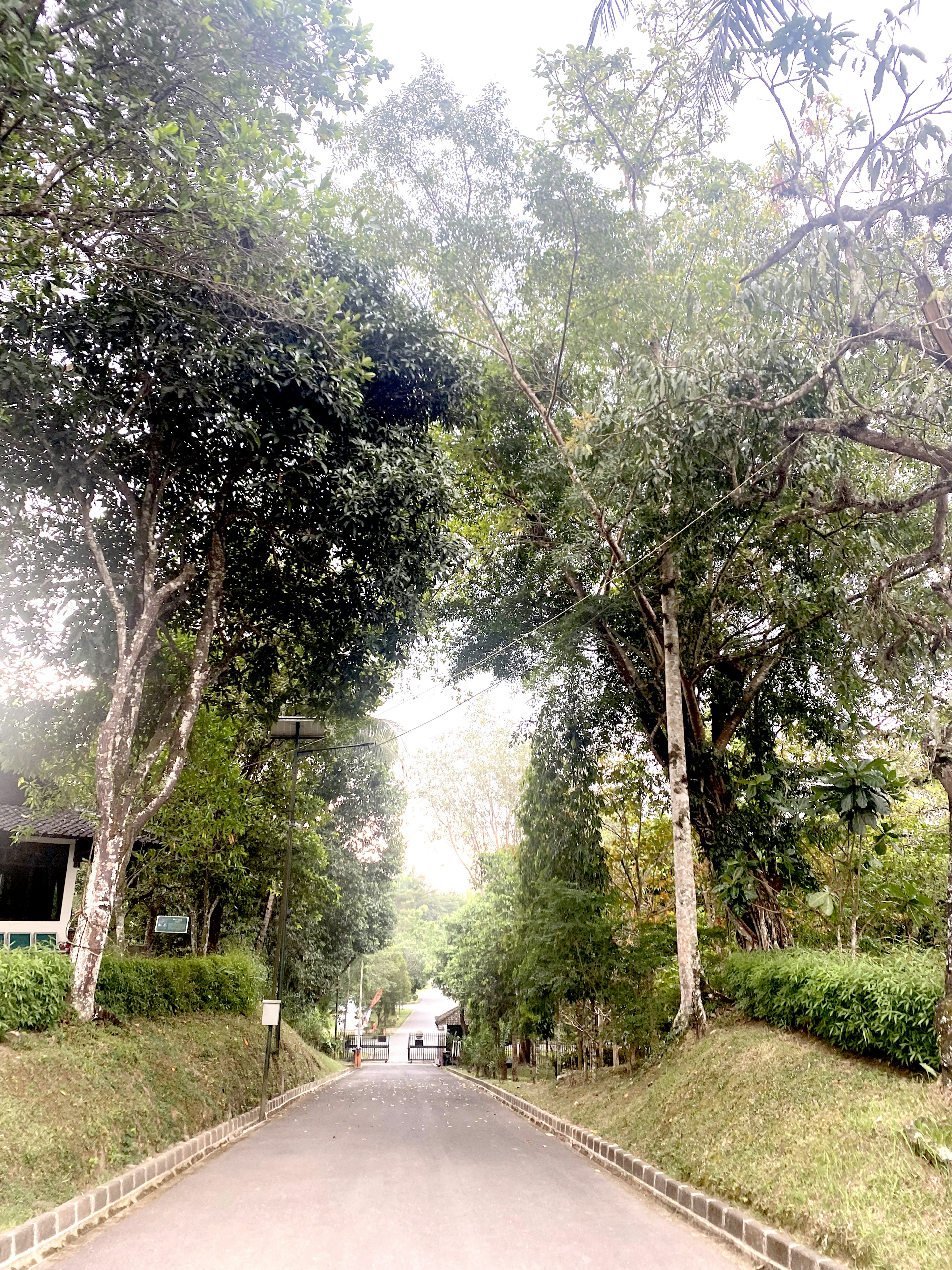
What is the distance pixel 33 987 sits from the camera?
732cm

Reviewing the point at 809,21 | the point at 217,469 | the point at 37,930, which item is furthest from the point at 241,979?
the point at 809,21

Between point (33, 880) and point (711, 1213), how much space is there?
1677cm

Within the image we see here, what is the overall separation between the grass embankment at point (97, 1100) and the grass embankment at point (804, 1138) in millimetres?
4654

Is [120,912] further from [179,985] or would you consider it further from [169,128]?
[169,128]

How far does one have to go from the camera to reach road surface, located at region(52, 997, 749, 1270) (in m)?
4.54

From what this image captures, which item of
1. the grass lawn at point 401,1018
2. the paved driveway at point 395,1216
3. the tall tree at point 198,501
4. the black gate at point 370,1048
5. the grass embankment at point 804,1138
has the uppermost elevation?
the tall tree at point 198,501

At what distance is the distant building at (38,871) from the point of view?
16297 millimetres

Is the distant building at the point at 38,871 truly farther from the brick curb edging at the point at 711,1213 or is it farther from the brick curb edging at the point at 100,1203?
the brick curb edging at the point at 711,1213

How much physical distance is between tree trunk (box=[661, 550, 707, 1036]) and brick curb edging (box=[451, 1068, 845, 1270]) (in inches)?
69.0

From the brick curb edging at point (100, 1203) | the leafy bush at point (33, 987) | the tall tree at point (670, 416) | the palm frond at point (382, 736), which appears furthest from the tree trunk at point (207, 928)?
the tall tree at point (670, 416)

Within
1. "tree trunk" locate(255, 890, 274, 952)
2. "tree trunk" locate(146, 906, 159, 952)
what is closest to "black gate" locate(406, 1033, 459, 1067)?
"tree trunk" locate(255, 890, 274, 952)

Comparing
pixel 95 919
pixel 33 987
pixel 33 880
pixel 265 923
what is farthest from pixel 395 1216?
pixel 265 923

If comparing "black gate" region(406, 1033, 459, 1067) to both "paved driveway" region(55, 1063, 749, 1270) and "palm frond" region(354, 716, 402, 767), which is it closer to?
"palm frond" region(354, 716, 402, 767)

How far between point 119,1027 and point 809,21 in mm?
11504
